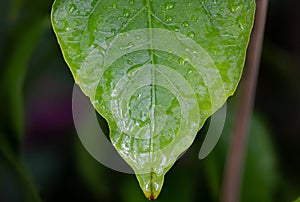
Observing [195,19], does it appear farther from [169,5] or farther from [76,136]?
[76,136]

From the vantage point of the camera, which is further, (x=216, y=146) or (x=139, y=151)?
(x=216, y=146)

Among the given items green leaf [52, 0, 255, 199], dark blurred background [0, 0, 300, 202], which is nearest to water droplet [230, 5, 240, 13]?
green leaf [52, 0, 255, 199]

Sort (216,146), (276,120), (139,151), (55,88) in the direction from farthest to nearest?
(55,88)
(276,120)
(216,146)
(139,151)

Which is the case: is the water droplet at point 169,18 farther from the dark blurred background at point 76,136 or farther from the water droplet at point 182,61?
the dark blurred background at point 76,136

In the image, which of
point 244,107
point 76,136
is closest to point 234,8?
point 244,107

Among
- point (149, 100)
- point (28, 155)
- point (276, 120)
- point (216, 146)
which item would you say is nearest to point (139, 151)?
point (149, 100)

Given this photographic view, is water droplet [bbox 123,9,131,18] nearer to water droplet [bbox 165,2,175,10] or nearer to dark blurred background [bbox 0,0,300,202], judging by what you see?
water droplet [bbox 165,2,175,10]

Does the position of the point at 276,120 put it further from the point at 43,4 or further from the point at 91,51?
the point at 91,51
